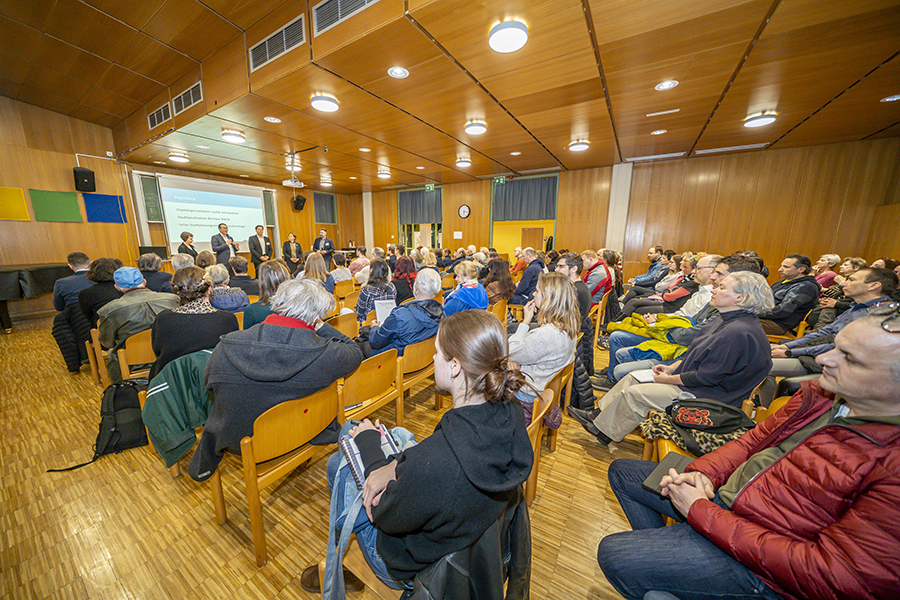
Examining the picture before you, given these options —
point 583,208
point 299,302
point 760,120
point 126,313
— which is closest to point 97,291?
point 126,313

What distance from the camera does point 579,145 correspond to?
19.6 feet

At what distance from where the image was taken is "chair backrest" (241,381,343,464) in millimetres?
1312

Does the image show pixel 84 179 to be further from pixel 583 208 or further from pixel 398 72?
pixel 583 208

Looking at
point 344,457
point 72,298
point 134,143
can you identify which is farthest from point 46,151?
point 344,457

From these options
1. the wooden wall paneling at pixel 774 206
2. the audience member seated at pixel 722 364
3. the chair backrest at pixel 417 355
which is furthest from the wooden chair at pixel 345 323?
the wooden wall paneling at pixel 774 206

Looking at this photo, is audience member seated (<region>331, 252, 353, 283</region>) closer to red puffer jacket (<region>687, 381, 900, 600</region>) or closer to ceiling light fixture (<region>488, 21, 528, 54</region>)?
ceiling light fixture (<region>488, 21, 528, 54</region>)

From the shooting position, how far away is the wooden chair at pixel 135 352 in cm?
230

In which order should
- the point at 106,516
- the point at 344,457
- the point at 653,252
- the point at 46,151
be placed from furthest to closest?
1. the point at 653,252
2. the point at 46,151
3. the point at 106,516
4. the point at 344,457

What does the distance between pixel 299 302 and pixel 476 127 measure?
14.7ft

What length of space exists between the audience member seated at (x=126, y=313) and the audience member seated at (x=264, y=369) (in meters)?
1.70

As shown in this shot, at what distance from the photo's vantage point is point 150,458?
87.2 inches

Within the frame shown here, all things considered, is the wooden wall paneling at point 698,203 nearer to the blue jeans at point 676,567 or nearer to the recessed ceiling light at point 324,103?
the recessed ceiling light at point 324,103

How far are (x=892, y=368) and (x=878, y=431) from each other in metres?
0.18

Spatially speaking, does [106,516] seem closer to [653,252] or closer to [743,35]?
[743,35]
